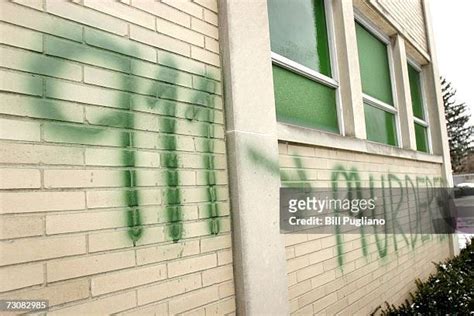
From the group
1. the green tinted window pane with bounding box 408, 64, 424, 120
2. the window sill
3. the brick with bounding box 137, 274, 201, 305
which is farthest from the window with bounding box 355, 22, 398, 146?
the brick with bounding box 137, 274, 201, 305

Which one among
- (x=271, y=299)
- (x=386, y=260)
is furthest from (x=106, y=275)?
(x=386, y=260)

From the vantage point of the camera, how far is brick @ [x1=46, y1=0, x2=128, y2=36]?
1.77 m

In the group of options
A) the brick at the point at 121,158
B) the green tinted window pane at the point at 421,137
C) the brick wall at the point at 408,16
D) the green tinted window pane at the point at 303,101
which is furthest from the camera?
the green tinted window pane at the point at 421,137

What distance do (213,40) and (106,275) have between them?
5.20 ft

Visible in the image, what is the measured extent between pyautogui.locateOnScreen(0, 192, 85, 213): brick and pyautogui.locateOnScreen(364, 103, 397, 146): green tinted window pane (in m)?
3.90

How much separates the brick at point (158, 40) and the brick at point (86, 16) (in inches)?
2.4

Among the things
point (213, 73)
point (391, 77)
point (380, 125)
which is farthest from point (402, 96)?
point (213, 73)

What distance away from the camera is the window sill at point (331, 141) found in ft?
9.93

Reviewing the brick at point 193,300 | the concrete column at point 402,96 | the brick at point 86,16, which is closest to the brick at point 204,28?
the brick at point 86,16

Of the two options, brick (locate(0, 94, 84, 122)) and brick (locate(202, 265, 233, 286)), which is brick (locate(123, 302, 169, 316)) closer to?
brick (locate(202, 265, 233, 286))

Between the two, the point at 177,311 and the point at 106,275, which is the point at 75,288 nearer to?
the point at 106,275

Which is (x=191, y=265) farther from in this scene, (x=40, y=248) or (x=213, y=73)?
(x=213, y=73)

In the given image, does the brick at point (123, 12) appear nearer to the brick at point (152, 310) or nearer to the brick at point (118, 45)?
the brick at point (118, 45)

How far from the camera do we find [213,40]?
2.56 metres
